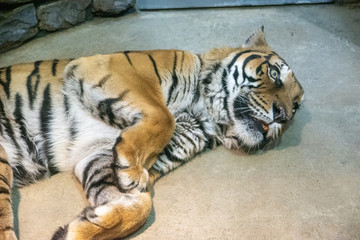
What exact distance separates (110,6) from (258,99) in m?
2.02

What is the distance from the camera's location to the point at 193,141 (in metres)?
2.22

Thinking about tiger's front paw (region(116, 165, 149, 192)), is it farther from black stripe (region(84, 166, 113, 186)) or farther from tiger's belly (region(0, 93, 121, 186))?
tiger's belly (region(0, 93, 121, 186))

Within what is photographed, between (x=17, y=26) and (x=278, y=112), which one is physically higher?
(x=17, y=26)

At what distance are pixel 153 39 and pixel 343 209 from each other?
2.05 meters

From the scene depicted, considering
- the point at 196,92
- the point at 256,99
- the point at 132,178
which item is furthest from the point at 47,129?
the point at 256,99

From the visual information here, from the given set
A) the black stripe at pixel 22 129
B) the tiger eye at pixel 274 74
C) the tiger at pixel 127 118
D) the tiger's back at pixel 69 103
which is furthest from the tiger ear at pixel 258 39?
the black stripe at pixel 22 129

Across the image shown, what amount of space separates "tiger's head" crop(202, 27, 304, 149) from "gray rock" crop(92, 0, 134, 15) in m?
1.71

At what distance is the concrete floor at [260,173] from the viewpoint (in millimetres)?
1821

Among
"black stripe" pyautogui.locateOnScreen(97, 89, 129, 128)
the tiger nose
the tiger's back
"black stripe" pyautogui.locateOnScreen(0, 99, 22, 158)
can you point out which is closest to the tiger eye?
the tiger nose

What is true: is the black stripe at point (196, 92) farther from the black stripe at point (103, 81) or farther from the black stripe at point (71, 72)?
the black stripe at point (71, 72)

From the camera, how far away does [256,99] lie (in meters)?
2.18

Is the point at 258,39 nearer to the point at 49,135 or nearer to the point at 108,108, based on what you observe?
the point at 108,108

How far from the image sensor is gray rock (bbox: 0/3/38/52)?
3.04m

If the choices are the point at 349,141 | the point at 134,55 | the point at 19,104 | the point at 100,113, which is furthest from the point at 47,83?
the point at 349,141
